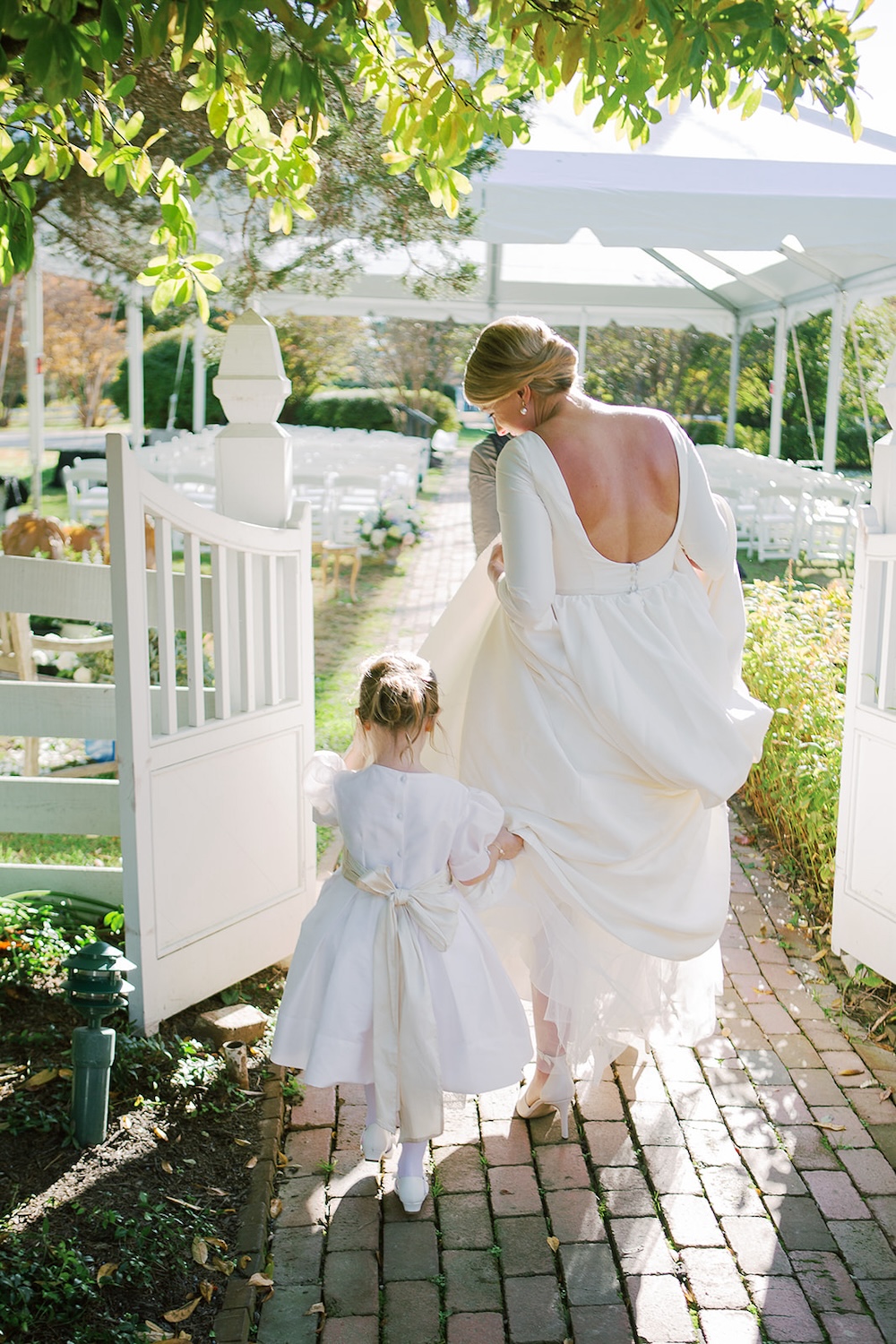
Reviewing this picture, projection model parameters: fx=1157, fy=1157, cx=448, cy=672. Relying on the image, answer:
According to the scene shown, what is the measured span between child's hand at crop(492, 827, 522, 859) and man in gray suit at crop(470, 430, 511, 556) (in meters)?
1.47

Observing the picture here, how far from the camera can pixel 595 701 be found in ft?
8.77

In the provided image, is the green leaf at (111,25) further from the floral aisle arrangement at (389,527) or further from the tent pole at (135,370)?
the floral aisle arrangement at (389,527)

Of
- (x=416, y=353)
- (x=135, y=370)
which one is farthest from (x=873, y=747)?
(x=416, y=353)

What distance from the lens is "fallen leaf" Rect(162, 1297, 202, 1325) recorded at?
2137 mm

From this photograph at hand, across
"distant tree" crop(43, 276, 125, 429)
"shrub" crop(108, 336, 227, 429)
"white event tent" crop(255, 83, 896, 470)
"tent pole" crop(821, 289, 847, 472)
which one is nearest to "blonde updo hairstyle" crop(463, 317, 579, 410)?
"white event tent" crop(255, 83, 896, 470)

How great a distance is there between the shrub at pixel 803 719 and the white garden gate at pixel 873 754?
66cm

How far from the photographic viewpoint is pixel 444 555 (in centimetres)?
1223

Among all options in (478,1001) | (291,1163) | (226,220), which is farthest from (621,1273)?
(226,220)

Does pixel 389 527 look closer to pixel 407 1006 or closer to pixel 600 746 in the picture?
pixel 600 746

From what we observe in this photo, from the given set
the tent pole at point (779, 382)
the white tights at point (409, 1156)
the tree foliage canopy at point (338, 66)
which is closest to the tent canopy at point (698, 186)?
the tree foliage canopy at point (338, 66)

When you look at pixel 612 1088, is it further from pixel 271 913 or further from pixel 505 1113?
pixel 271 913

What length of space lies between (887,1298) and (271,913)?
1980mm

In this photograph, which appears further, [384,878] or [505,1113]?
[505,1113]

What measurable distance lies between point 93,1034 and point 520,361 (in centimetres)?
179
